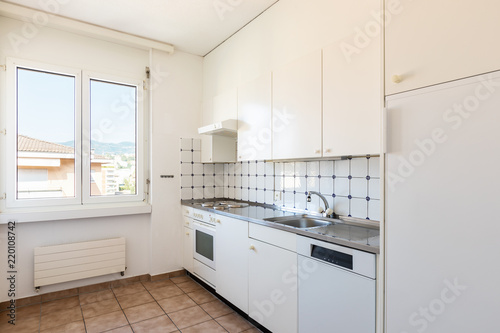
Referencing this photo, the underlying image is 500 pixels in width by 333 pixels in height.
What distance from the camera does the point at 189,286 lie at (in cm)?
319

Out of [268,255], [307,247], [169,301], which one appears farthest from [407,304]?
[169,301]

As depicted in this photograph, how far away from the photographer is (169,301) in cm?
282

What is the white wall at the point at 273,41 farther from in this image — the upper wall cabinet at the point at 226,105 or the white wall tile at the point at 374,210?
the white wall tile at the point at 374,210

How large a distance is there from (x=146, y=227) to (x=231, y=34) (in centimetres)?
243

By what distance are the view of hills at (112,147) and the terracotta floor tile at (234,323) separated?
6.87 ft

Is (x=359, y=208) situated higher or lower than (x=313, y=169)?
lower

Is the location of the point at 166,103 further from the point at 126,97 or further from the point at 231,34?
the point at 231,34

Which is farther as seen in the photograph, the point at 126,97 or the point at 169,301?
the point at 126,97

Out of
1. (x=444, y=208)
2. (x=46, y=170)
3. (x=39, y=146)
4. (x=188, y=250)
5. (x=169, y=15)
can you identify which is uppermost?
(x=169, y=15)

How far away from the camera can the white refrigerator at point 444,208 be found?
102 centimetres

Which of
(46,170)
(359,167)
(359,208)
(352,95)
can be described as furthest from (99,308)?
(352,95)

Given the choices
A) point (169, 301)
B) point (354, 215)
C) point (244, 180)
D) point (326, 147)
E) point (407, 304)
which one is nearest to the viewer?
point (407, 304)

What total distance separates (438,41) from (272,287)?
1766mm

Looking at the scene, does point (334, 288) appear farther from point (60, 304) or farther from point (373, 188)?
point (60, 304)
